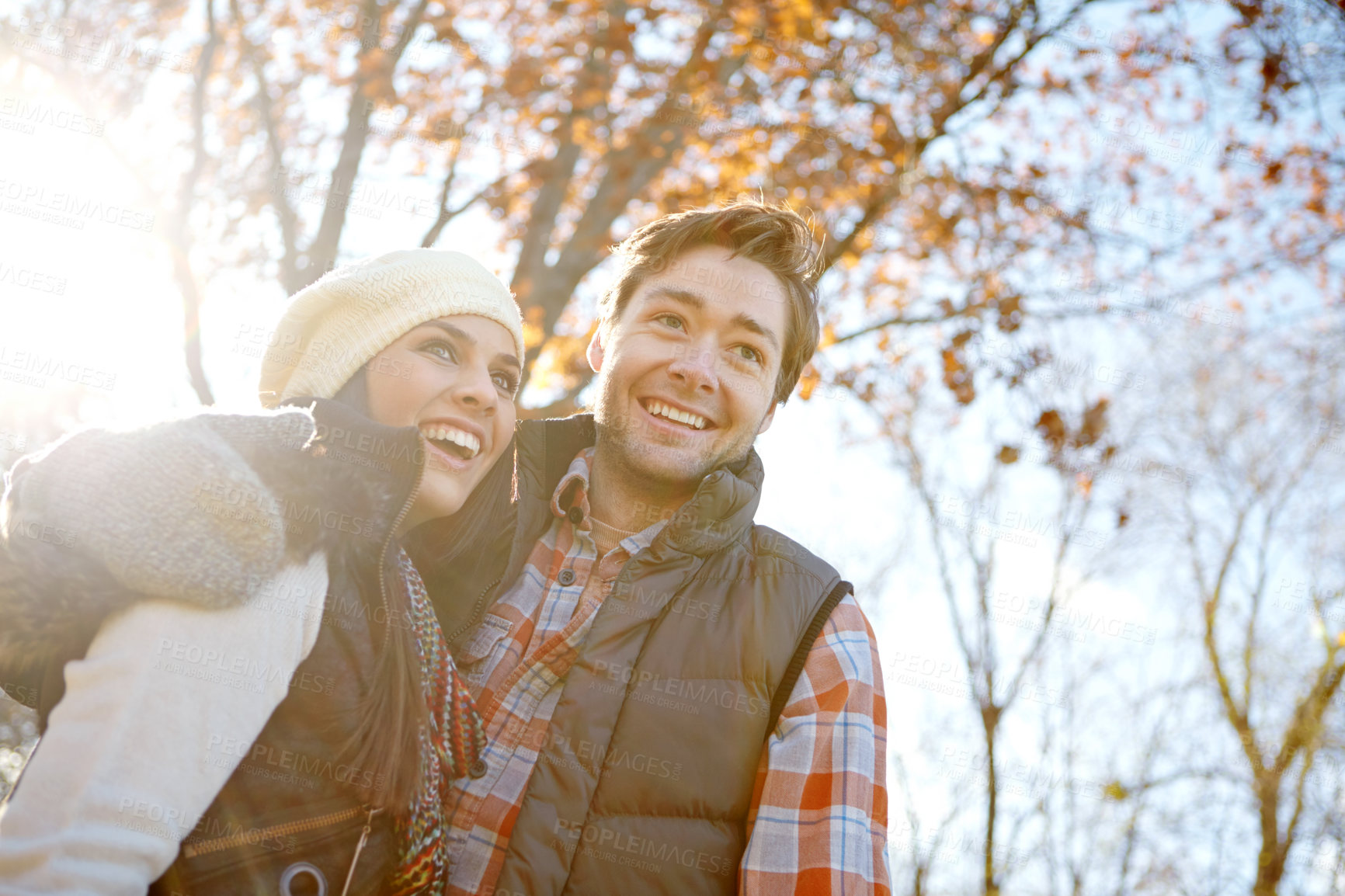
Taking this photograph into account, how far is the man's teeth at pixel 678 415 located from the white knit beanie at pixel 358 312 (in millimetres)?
576

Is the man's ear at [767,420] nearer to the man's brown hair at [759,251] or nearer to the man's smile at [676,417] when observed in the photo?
the man's brown hair at [759,251]

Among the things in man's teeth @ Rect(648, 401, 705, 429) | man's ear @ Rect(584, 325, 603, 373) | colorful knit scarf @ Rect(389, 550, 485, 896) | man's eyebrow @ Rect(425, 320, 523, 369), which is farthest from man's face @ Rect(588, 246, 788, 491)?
colorful knit scarf @ Rect(389, 550, 485, 896)

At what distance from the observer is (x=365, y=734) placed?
69.1 inches

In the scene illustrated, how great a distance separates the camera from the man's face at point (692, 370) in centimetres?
271

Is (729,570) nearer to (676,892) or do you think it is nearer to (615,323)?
(676,892)

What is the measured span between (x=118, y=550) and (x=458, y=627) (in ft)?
3.24

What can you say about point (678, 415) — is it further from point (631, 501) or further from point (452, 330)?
point (452, 330)

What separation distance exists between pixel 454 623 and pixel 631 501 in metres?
0.72

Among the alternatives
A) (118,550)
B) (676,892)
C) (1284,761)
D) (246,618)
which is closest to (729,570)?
(676,892)

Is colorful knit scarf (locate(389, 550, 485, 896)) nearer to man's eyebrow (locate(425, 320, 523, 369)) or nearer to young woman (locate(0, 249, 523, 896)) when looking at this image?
young woman (locate(0, 249, 523, 896))

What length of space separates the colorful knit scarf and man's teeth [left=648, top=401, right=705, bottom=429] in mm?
926

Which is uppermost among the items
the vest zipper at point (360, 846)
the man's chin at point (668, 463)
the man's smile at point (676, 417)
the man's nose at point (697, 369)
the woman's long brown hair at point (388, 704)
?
the man's nose at point (697, 369)

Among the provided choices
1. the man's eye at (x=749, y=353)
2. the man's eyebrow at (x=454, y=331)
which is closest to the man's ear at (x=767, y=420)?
the man's eye at (x=749, y=353)

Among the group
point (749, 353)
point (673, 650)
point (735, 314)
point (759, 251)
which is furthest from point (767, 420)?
point (673, 650)
